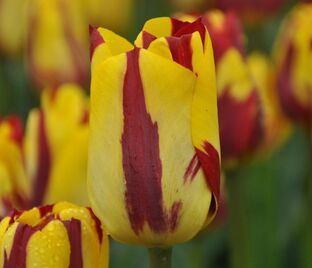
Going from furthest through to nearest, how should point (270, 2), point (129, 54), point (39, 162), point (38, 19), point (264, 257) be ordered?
point (270, 2) → point (38, 19) → point (264, 257) → point (39, 162) → point (129, 54)

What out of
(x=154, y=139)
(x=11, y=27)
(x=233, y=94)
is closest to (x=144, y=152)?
(x=154, y=139)

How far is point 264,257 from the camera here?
5.30ft

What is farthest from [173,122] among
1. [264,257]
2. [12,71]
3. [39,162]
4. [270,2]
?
[12,71]

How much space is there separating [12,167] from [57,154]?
8 cm

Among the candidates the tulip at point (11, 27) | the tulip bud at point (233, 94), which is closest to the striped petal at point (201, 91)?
the tulip bud at point (233, 94)

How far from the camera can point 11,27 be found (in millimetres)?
2090

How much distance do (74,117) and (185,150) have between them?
503 millimetres

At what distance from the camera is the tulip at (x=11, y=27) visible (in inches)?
82.1

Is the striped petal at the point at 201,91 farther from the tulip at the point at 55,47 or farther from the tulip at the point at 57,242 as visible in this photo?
the tulip at the point at 55,47

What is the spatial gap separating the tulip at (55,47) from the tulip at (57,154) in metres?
0.46

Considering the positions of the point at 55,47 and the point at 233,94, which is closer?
the point at 233,94

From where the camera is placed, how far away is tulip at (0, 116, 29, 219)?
1.18 metres

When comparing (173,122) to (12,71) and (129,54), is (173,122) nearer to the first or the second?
(129,54)

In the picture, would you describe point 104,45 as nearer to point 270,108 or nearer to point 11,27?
point 270,108
